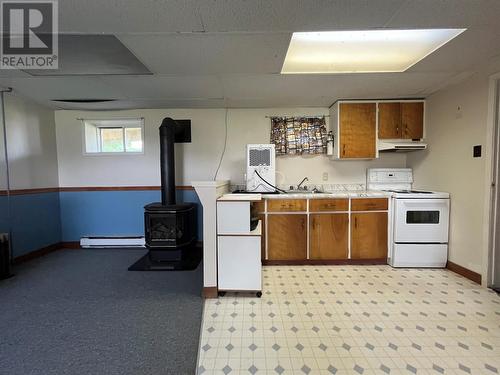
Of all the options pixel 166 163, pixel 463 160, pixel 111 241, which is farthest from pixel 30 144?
pixel 463 160

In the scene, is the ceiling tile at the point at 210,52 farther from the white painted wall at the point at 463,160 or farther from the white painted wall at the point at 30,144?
the white painted wall at the point at 30,144

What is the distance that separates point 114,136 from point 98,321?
117 inches

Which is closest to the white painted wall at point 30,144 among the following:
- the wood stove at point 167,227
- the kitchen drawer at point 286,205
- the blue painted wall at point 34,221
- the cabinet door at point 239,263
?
the blue painted wall at point 34,221

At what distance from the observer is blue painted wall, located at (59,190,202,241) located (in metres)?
3.76

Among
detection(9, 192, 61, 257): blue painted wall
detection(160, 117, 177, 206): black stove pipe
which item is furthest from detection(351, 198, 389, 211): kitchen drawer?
detection(9, 192, 61, 257): blue painted wall

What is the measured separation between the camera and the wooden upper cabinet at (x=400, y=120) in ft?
10.5

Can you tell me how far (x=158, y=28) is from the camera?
1.63m

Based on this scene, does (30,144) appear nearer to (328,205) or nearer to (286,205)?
(286,205)

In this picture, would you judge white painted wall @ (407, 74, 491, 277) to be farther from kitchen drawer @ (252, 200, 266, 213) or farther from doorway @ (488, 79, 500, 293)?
kitchen drawer @ (252, 200, 266, 213)

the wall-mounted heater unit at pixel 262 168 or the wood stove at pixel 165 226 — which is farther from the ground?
the wall-mounted heater unit at pixel 262 168

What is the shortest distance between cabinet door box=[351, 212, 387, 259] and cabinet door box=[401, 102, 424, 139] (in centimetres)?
125

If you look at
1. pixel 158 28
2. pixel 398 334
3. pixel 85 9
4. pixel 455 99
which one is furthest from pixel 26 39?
pixel 455 99

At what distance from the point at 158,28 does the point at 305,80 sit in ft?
5.19

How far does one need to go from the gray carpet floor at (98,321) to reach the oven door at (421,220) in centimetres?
259
